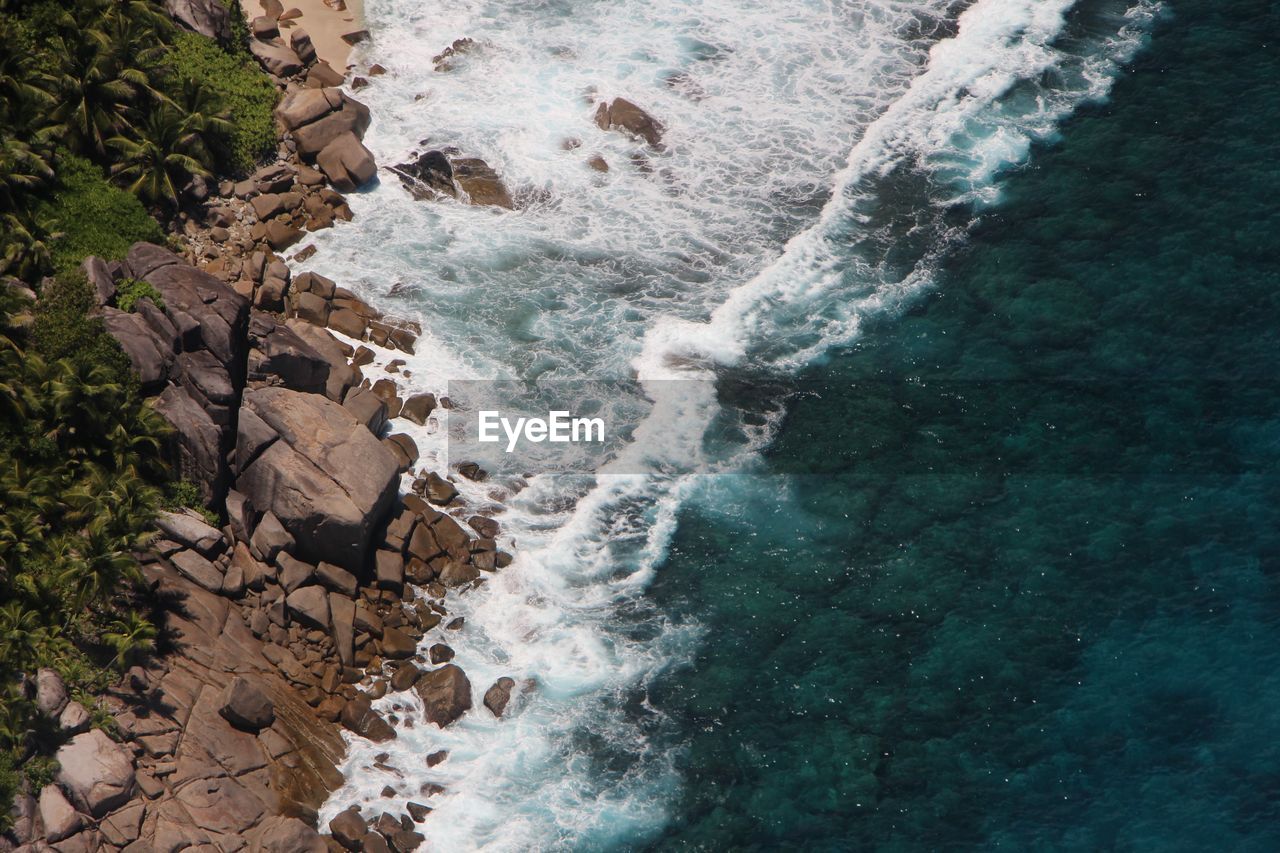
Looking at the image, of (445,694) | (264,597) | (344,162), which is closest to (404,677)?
(445,694)

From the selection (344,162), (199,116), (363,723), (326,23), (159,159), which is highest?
(326,23)

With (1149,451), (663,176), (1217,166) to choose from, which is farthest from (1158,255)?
(663,176)

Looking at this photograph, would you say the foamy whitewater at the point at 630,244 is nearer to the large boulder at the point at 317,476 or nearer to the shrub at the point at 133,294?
the large boulder at the point at 317,476

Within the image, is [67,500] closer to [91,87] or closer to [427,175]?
[91,87]

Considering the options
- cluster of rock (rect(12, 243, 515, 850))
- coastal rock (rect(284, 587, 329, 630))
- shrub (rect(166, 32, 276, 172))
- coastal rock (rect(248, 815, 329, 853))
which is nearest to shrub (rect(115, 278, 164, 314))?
cluster of rock (rect(12, 243, 515, 850))

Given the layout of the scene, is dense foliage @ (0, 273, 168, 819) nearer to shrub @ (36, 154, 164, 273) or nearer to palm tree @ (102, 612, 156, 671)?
palm tree @ (102, 612, 156, 671)

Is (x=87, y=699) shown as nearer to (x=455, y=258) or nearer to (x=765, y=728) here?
(x=765, y=728)

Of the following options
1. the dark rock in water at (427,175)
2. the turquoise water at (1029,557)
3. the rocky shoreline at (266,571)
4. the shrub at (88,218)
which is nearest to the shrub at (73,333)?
the rocky shoreline at (266,571)
